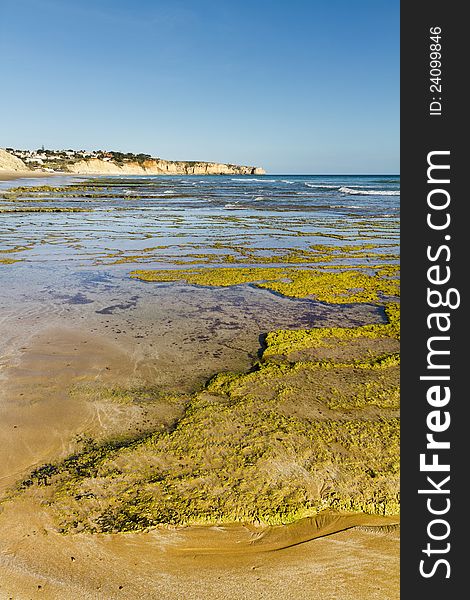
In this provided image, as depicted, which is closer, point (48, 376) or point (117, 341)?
point (48, 376)

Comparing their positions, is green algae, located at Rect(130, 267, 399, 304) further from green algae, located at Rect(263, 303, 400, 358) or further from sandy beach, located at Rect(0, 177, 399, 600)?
green algae, located at Rect(263, 303, 400, 358)

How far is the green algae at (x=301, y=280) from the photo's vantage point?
9.79m

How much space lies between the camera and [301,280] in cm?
1106

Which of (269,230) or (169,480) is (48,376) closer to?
(169,480)

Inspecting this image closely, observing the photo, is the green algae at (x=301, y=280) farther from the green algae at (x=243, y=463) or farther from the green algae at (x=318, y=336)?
the green algae at (x=243, y=463)

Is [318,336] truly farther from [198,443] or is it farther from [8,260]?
[8,260]

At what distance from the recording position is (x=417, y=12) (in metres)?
2.30

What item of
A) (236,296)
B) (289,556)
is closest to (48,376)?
(289,556)

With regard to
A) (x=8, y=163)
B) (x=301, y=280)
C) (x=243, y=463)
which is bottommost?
(x=243, y=463)

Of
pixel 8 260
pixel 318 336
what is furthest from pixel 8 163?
pixel 318 336

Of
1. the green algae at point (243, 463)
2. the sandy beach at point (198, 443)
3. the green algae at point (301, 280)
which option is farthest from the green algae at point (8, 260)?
the green algae at point (243, 463)

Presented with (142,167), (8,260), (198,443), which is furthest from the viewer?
(142,167)

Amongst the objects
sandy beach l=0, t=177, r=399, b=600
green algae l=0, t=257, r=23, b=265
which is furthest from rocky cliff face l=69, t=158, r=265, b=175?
sandy beach l=0, t=177, r=399, b=600

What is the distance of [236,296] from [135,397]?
496cm
